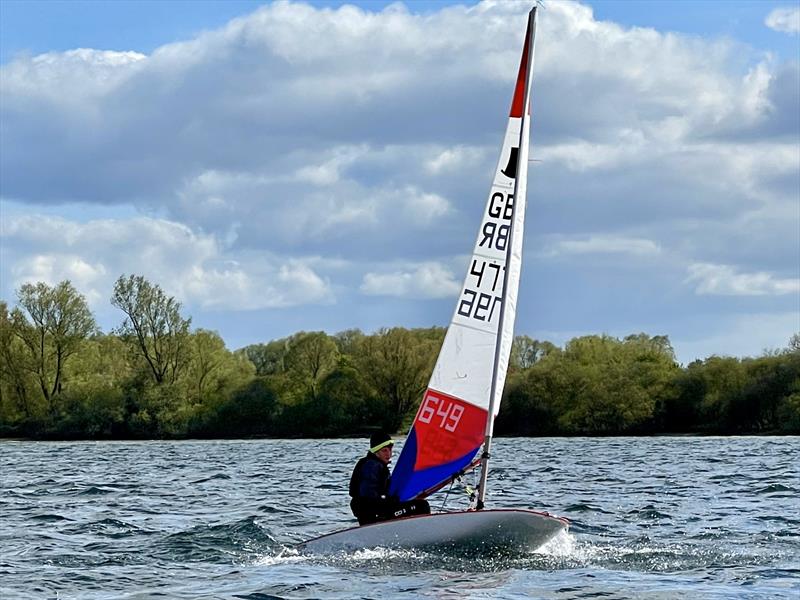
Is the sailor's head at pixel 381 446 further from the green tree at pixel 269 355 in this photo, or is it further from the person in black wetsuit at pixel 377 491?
the green tree at pixel 269 355

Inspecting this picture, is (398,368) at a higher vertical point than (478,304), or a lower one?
higher

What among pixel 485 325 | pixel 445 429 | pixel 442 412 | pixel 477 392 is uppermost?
pixel 485 325

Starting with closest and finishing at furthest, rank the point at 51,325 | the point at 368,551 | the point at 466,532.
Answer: the point at 466,532 < the point at 368,551 < the point at 51,325

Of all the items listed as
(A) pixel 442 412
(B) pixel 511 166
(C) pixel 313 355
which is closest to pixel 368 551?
(A) pixel 442 412

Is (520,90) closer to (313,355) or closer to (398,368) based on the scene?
(398,368)

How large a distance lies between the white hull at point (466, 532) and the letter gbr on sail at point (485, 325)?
1073 mm

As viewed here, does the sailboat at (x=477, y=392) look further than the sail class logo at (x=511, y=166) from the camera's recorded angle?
No

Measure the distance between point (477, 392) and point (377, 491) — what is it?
82.0 inches

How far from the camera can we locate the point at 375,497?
19734 millimetres

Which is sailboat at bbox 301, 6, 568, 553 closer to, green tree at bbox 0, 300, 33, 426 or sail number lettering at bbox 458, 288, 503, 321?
sail number lettering at bbox 458, 288, 503, 321

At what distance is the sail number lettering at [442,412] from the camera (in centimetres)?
1958

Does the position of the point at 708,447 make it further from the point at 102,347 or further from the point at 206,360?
the point at 102,347

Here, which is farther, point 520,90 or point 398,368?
point 398,368

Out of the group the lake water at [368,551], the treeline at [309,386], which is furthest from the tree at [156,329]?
the lake water at [368,551]
